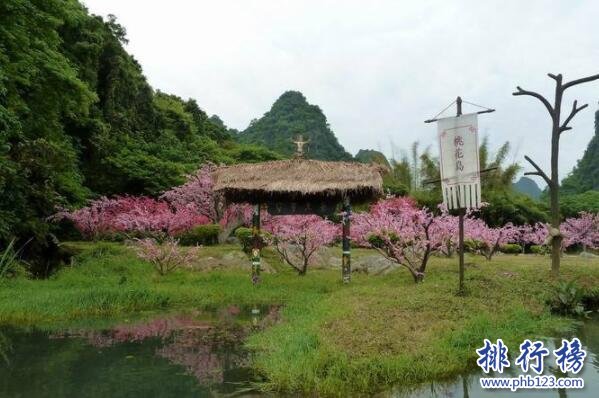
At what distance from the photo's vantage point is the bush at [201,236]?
1908 cm

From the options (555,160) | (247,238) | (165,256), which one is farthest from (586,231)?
(165,256)

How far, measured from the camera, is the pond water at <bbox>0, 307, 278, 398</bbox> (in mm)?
5164

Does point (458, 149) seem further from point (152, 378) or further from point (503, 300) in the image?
point (152, 378)

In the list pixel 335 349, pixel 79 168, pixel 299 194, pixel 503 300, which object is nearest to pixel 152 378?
pixel 335 349

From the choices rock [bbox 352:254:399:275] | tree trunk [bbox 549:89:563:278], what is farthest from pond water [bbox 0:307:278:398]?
tree trunk [bbox 549:89:563:278]

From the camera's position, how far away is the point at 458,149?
9203 mm

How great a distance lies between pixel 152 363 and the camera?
6.13 meters

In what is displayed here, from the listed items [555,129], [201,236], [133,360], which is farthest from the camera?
[201,236]

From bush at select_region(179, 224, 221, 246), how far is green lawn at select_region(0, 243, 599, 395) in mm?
3886

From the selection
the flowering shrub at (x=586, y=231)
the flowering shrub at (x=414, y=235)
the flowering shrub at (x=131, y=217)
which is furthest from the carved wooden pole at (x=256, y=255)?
the flowering shrub at (x=586, y=231)

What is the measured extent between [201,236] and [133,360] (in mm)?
12963

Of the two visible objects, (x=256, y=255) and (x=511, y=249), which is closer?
(x=256, y=255)

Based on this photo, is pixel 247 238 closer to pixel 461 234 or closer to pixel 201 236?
pixel 201 236

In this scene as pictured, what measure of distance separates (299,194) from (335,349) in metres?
7.42
